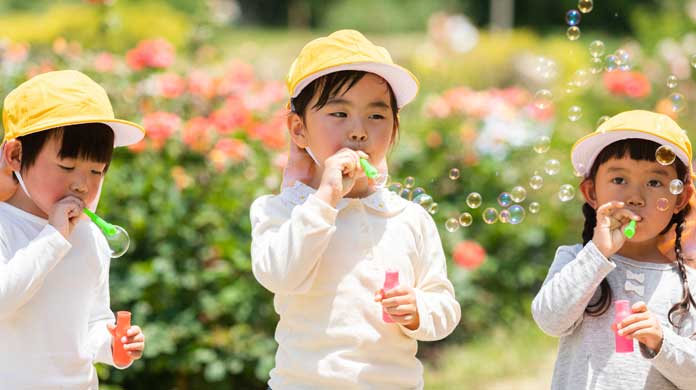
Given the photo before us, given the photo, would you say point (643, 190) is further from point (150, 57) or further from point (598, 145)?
point (150, 57)

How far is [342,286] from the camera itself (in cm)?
258

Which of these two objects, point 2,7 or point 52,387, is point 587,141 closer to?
point 52,387

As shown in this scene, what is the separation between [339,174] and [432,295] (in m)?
0.41

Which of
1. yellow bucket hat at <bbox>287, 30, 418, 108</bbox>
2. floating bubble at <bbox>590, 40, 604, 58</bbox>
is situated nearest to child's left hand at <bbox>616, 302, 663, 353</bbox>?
yellow bucket hat at <bbox>287, 30, 418, 108</bbox>

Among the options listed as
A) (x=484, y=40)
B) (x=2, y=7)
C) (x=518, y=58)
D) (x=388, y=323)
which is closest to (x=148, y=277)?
(x=388, y=323)

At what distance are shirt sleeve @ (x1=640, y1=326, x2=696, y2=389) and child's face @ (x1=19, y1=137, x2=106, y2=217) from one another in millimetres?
1465

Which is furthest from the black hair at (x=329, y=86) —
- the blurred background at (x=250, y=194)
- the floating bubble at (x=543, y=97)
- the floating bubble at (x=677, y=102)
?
the floating bubble at (x=677, y=102)

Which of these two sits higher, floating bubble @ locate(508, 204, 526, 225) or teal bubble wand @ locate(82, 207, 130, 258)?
floating bubble @ locate(508, 204, 526, 225)

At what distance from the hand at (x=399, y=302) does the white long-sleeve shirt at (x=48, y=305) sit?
0.79 m

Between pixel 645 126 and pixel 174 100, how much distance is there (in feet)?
10.3

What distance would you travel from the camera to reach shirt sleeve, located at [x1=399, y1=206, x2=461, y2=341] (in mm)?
2580

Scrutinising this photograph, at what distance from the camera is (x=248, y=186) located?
4.86 metres

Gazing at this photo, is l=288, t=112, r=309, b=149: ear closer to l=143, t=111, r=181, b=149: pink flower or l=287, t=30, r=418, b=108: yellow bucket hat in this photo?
l=287, t=30, r=418, b=108: yellow bucket hat

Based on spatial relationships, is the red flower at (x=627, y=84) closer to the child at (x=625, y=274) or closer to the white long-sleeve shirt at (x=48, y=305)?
the child at (x=625, y=274)
